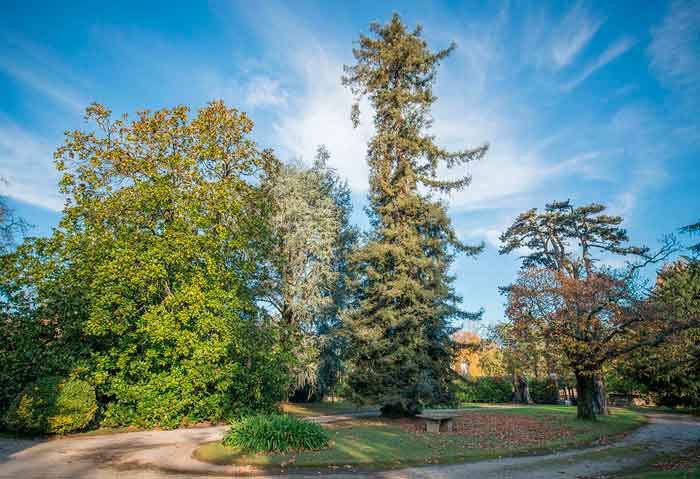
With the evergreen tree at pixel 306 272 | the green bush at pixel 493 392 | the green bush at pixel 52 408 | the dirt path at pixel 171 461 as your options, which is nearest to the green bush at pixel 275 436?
the dirt path at pixel 171 461

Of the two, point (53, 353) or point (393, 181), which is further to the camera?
point (393, 181)

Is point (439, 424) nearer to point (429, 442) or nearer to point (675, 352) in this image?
point (429, 442)

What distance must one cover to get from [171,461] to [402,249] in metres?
12.1

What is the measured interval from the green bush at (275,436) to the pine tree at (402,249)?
6.58m

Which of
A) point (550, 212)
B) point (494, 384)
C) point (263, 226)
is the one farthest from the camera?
point (494, 384)

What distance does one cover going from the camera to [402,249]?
59.6 ft

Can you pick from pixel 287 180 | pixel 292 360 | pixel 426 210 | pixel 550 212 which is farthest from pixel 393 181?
pixel 550 212

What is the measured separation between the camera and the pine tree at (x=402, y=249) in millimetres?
16922

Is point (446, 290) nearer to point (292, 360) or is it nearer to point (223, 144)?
point (292, 360)

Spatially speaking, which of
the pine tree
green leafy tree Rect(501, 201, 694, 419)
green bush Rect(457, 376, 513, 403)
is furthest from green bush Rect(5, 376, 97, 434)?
green bush Rect(457, 376, 513, 403)

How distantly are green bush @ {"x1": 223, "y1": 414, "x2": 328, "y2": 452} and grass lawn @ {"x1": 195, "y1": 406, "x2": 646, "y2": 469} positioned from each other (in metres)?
0.30

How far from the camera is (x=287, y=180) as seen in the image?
80.4 ft

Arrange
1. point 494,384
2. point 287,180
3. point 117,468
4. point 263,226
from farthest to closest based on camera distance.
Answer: point 494,384 → point 287,180 → point 263,226 → point 117,468

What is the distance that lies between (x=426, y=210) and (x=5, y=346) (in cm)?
1758
